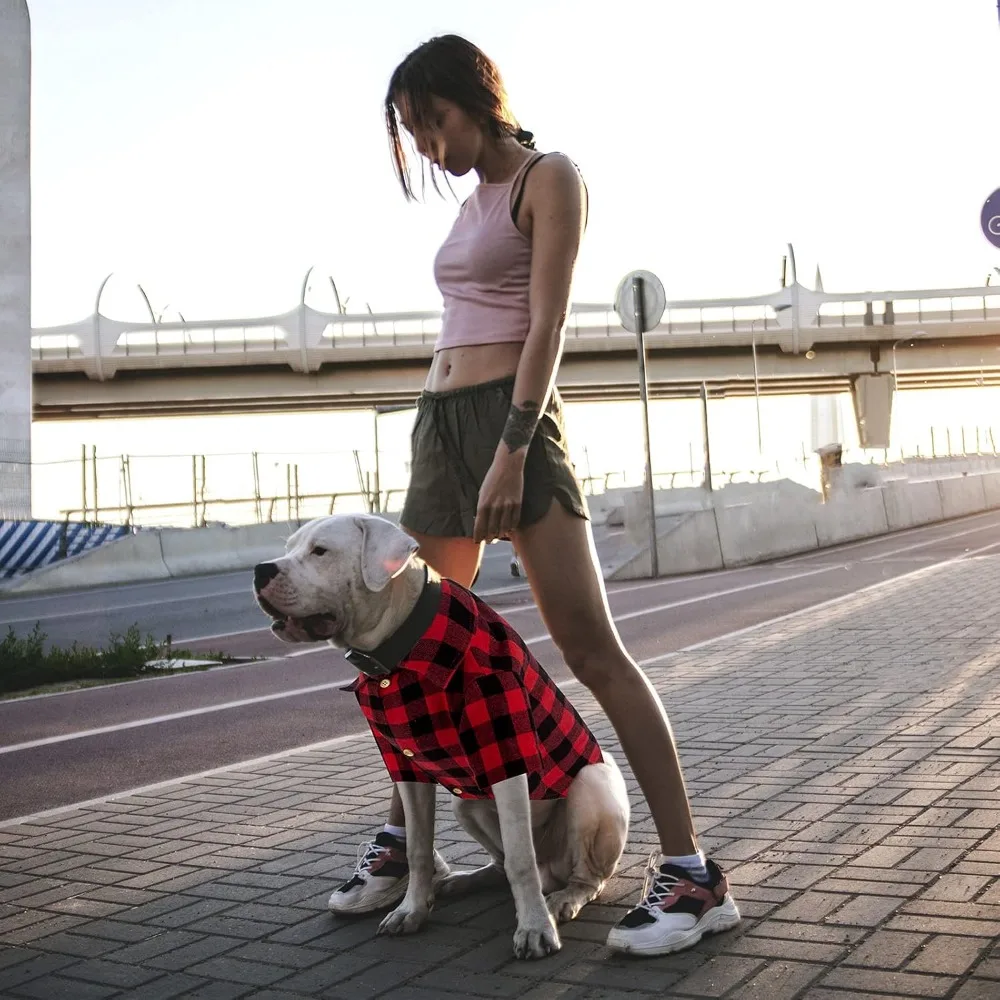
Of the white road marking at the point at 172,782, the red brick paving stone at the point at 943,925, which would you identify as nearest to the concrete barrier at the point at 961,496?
the white road marking at the point at 172,782

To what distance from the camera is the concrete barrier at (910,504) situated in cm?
2878

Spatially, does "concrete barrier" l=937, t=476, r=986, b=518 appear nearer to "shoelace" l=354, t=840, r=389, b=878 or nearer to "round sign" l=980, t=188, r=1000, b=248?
"round sign" l=980, t=188, r=1000, b=248

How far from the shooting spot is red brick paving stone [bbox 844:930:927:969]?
11.8 feet

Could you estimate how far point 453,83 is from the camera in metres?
4.02

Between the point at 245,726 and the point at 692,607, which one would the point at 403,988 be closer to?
the point at 245,726

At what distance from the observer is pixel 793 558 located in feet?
74.7

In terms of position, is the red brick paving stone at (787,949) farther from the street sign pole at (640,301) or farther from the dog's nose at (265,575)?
the street sign pole at (640,301)

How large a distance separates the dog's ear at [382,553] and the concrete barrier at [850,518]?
21.9 meters

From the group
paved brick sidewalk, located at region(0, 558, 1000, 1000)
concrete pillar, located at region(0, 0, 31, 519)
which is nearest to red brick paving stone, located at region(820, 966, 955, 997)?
paved brick sidewalk, located at region(0, 558, 1000, 1000)

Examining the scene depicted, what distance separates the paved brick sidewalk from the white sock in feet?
0.54

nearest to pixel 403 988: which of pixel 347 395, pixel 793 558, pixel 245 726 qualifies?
pixel 245 726

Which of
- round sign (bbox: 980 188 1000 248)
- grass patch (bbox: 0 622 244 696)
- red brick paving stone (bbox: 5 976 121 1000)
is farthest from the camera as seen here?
grass patch (bbox: 0 622 244 696)

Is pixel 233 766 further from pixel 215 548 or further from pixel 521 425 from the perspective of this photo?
pixel 215 548

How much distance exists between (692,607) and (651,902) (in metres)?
11.4
